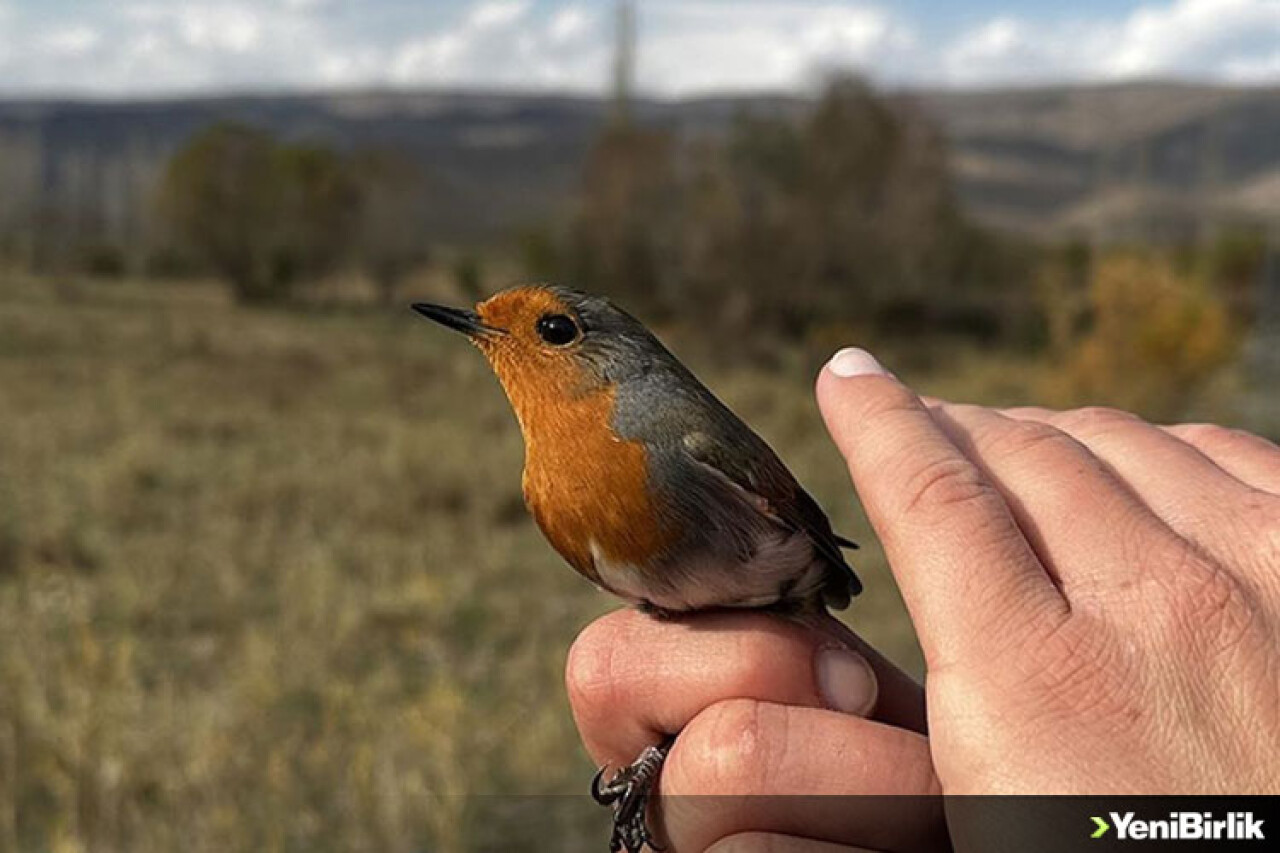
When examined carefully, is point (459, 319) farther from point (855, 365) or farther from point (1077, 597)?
point (1077, 597)

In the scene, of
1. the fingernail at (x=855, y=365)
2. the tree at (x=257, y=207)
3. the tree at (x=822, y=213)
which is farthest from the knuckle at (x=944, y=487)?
the tree at (x=257, y=207)

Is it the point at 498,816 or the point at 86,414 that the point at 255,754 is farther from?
the point at 86,414

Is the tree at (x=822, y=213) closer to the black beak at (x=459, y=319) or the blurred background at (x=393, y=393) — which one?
the blurred background at (x=393, y=393)

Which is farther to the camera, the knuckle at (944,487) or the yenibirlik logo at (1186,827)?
the knuckle at (944,487)

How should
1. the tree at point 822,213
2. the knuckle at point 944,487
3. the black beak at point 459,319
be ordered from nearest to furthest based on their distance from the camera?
the knuckle at point 944,487
the black beak at point 459,319
the tree at point 822,213

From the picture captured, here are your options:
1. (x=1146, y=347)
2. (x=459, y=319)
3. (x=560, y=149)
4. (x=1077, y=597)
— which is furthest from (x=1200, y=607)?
(x=560, y=149)

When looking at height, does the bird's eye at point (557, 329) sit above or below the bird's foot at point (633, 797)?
above

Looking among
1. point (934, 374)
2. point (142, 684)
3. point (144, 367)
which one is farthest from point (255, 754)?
point (934, 374)
